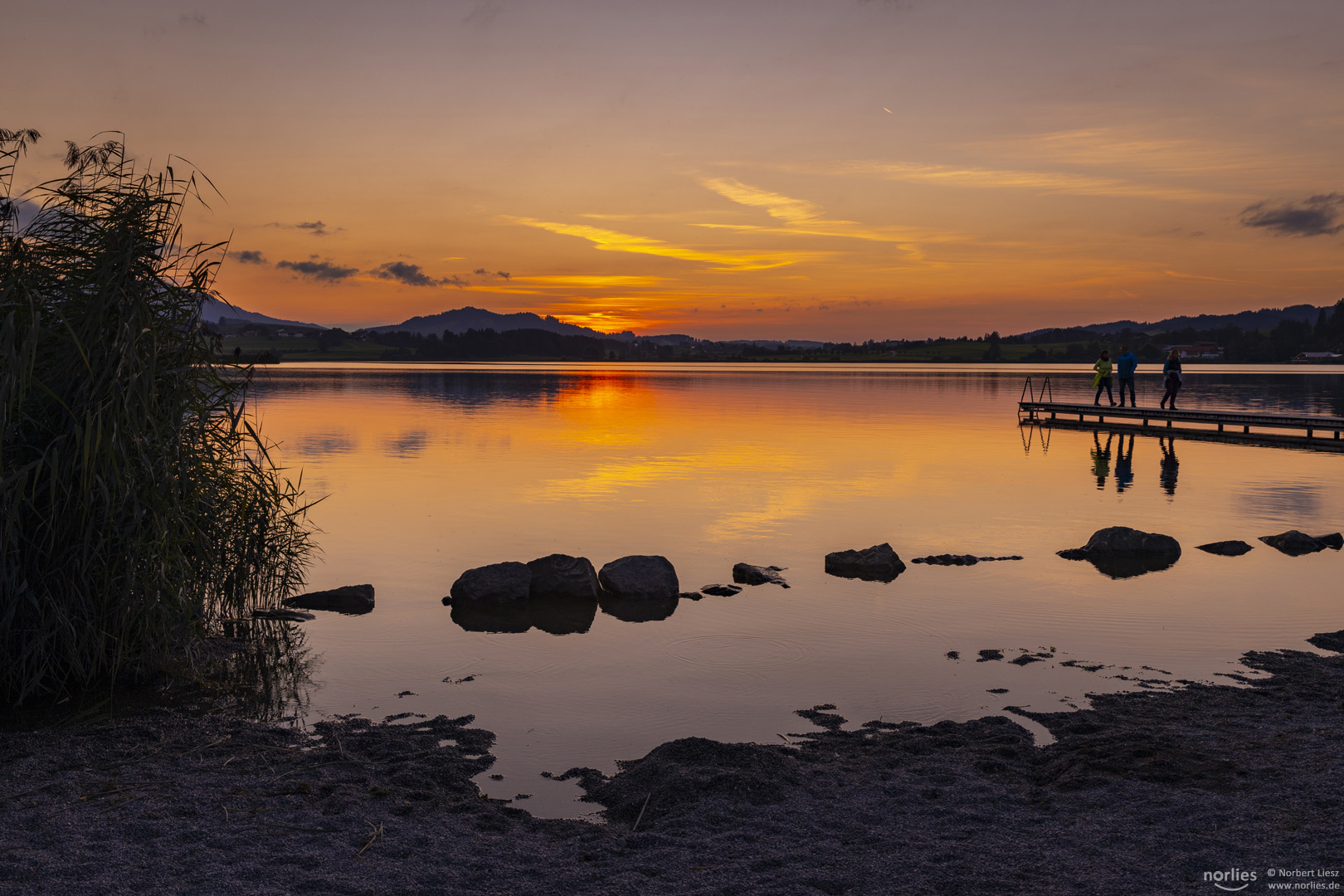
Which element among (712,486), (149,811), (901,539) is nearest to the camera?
(149,811)

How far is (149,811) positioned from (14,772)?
136cm

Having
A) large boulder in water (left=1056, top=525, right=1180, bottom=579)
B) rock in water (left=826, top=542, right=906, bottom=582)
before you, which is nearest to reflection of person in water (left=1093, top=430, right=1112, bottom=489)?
large boulder in water (left=1056, top=525, right=1180, bottom=579)

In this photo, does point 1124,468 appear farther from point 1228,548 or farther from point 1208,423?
point 1208,423

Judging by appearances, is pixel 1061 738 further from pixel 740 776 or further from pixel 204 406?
pixel 204 406

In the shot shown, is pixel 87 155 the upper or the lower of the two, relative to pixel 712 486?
upper

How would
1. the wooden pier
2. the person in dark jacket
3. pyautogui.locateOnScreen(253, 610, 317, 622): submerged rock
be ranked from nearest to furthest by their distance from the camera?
pyautogui.locateOnScreen(253, 610, 317, 622): submerged rock < the wooden pier < the person in dark jacket

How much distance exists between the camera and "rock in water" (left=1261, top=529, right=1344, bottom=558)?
592 inches

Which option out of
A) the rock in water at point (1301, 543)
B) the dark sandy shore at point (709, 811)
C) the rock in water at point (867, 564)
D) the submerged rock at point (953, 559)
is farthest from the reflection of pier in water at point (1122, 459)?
the dark sandy shore at point (709, 811)

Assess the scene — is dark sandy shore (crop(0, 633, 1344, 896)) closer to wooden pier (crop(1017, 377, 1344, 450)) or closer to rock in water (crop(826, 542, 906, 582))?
rock in water (crop(826, 542, 906, 582))

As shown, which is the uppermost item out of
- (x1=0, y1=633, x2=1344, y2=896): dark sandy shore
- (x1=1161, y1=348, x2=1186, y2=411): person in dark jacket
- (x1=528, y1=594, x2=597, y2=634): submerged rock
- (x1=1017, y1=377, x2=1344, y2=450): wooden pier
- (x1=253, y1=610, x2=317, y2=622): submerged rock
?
(x1=1161, y1=348, x2=1186, y2=411): person in dark jacket

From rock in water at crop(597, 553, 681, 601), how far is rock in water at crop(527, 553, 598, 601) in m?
0.23

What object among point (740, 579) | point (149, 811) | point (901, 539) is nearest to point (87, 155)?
point (149, 811)

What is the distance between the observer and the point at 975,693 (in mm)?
8688

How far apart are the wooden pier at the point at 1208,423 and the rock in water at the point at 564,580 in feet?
93.6
